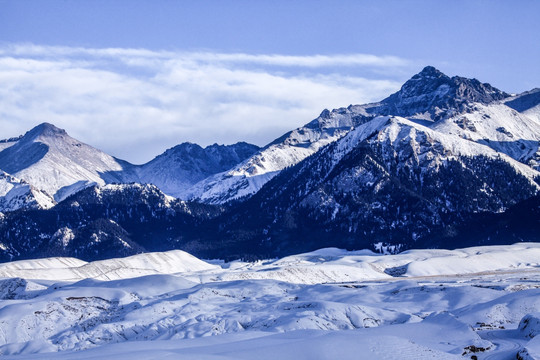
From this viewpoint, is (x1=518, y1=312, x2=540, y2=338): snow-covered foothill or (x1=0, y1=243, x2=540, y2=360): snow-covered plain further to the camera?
(x1=518, y1=312, x2=540, y2=338): snow-covered foothill

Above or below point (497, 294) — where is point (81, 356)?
above

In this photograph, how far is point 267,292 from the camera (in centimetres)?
18188

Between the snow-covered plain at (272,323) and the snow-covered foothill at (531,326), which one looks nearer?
the snow-covered plain at (272,323)

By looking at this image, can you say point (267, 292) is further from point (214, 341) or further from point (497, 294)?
point (214, 341)

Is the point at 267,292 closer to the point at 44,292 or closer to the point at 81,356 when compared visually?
the point at 44,292

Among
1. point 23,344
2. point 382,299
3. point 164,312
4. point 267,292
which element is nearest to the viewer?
point 23,344

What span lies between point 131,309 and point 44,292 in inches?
1814

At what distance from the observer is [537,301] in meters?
136

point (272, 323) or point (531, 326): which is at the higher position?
point (531, 326)

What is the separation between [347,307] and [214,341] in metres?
41.5

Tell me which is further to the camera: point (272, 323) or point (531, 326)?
point (272, 323)

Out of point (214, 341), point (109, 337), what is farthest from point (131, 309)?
point (214, 341)

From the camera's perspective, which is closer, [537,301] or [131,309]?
[537,301]

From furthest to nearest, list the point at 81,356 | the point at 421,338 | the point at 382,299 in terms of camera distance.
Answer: the point at 382,299 → the point at 421,338 → the point at 81,356
